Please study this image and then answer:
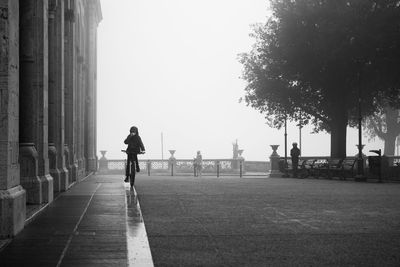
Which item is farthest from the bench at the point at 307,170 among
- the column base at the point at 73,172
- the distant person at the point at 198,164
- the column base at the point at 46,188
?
the column base at the point at 46,188

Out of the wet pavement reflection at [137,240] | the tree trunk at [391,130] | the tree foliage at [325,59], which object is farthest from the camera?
the tree trunk at [391,130]

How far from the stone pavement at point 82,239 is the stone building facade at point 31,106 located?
51cm

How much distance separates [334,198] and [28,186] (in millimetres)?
6924

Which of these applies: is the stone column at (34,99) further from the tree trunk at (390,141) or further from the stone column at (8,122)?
the tree trunk at (390,141)

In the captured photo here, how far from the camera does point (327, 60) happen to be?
30.8 metres

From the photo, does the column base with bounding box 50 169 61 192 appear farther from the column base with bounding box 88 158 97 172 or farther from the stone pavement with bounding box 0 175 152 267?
the column base with bounding box 88 158 97 172

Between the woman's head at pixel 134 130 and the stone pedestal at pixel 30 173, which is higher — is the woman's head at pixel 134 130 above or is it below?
above

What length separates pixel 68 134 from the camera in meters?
18.1

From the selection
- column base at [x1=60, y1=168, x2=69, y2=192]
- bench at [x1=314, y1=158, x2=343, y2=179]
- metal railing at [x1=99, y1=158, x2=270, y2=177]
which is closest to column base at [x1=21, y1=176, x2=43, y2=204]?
column base at [x1=60, y1=168, x2=69, y2=192]

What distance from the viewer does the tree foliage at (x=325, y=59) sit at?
30.2 meters

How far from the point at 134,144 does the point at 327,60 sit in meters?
17.8

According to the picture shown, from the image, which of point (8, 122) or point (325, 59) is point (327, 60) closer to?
point (325, 59)

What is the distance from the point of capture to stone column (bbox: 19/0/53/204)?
411 inches

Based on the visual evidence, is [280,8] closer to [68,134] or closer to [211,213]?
[68,134]
